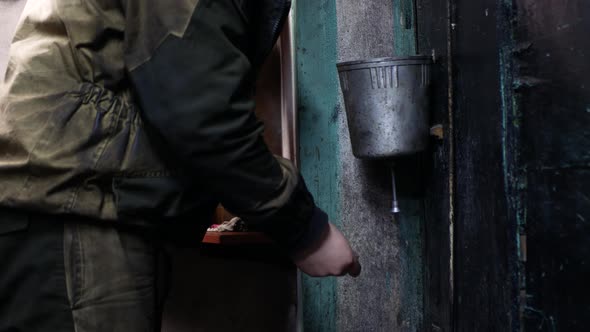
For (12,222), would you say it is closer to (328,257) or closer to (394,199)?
(328,257)

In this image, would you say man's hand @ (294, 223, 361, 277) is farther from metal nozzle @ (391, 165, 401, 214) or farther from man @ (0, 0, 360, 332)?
metal nozzle @ (391, 165, 401, 214)

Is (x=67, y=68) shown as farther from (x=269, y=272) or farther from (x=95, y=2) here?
(x=269, y=272)

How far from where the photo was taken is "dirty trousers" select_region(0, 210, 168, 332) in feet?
3.43

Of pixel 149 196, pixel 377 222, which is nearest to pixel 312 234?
pixel 149 196

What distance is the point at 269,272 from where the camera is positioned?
7.24ft

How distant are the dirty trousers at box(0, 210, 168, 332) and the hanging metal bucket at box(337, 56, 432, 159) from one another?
0.89 meters

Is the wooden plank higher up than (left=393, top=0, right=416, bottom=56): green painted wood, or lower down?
lower down

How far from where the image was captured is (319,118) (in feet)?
6.93

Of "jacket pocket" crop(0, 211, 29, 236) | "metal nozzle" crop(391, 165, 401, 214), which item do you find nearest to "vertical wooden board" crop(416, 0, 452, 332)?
"metal nozzle" crop(391, 165, 401, 214)

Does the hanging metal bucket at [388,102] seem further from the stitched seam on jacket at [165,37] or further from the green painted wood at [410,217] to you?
the stitched seam on jacket at [165,37]

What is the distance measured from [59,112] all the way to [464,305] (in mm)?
1306

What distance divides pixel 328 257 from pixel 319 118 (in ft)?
3.06

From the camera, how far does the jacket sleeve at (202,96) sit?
40.3 inches

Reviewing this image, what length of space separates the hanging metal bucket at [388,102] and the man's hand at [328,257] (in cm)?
56
